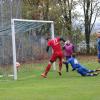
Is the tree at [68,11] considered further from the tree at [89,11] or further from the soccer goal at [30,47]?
the soccer goal at [30,47]

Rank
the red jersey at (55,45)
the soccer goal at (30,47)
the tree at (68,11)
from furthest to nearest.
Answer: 1. the tree at (68,11)
2. the soccer goal at (30,47)
3. the red jersey at (55,45)

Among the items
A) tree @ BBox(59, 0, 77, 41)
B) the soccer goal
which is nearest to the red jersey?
the soccer goal

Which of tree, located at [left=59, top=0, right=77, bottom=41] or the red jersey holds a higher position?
tree, located at [left=59, top=0, right=77, bottom=41]

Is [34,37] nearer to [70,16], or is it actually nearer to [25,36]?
[25,36]

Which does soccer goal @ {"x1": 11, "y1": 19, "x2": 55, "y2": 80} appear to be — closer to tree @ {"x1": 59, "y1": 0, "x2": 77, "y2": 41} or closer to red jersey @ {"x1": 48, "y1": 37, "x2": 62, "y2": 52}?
red jersey @ {"x1": 48, "y1": 37, "x2": 62, "y2": 52}

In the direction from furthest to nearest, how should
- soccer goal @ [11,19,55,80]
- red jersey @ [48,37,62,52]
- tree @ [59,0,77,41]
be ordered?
1. tree @ [59,0,77,41]
2. soccer goal @ [11,19,55,80]
3. red jersey @ [48,37,62,52]

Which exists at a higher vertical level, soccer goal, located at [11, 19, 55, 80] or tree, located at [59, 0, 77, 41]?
tree, located at [59, 0, 77, 41]

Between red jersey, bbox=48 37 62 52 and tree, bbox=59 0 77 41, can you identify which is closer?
red jersey, bbox=48 37 62 52

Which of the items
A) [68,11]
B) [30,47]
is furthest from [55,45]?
[68,11]

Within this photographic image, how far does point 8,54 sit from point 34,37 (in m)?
2.45

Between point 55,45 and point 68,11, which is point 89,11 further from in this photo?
point 55,45

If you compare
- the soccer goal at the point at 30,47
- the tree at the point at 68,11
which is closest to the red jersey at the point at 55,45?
the soccer goal at the point at 30,47

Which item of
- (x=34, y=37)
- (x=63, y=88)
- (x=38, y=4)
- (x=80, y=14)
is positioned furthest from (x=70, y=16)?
(x=63, y=88)

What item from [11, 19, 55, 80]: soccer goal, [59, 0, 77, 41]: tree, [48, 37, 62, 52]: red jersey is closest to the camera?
[48, 37, 62, 52]: red jersey
